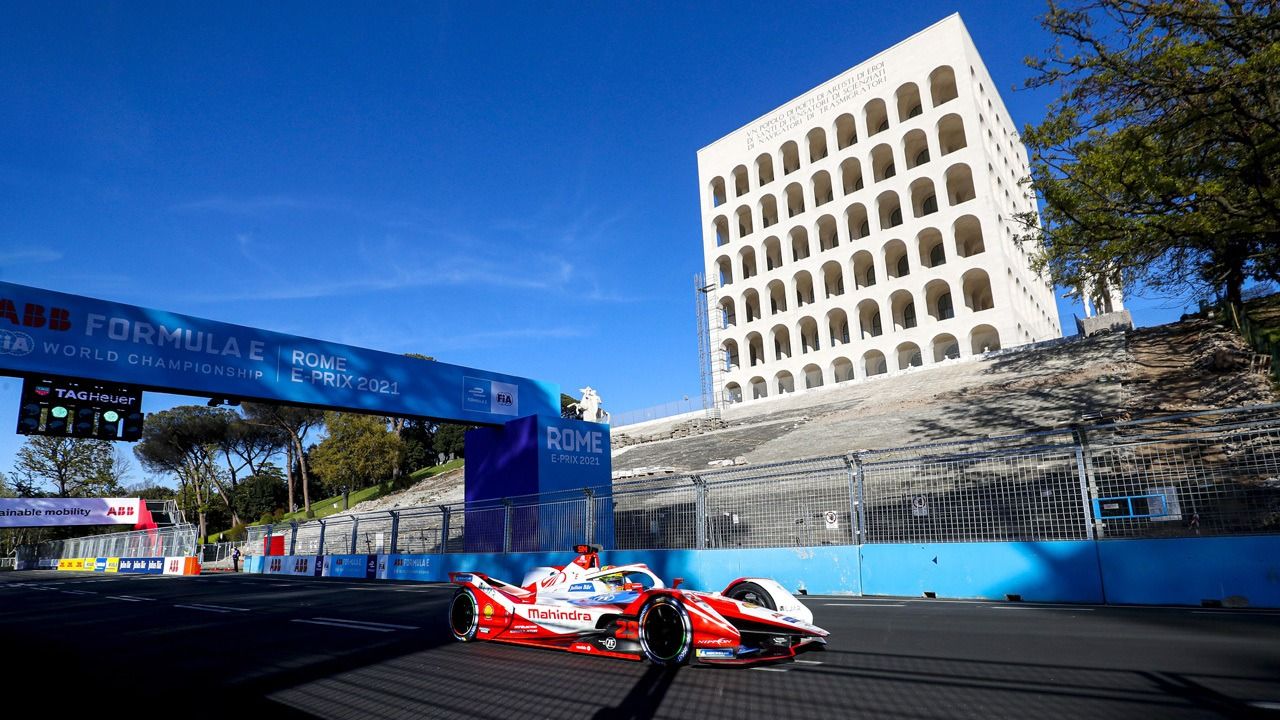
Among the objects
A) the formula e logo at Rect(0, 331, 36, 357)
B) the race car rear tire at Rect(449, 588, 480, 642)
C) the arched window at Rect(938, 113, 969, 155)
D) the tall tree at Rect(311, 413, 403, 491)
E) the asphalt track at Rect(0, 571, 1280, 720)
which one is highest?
the arched window at Rect(938, 113, 969, 155)

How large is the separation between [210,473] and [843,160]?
5710 cm

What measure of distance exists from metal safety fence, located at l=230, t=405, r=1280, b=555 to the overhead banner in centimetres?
4530

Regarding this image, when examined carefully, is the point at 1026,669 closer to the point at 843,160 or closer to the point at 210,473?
the point at 843,160

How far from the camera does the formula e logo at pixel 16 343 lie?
12820 millimetres

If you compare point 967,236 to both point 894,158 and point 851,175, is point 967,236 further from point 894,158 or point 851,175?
point 851,175

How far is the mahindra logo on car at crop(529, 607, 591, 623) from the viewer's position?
6.26 meters

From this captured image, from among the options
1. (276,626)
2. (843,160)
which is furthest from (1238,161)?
(843,160)

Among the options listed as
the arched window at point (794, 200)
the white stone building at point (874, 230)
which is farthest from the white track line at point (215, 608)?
the arched window at point (794, 200)

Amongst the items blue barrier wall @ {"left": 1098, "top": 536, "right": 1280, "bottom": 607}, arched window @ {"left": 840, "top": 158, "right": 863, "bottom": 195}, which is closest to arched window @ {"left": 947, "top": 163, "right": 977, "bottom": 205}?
arched window @ {"left": 840, "top": 158, "right": 863, "bottom": 195}

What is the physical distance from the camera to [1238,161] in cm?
1573

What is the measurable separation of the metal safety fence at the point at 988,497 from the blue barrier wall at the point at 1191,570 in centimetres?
16

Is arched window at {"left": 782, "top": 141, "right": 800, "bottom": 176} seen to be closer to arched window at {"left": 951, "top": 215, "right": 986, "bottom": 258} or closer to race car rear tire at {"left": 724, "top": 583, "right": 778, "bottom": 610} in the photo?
arched window at {"left": 951, "top": 215, "right": 986, "bottom": 258}

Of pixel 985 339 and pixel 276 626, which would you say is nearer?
pixel 276 626

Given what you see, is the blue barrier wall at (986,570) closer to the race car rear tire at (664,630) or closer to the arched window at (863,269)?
the race car rear tire at (664,630)
